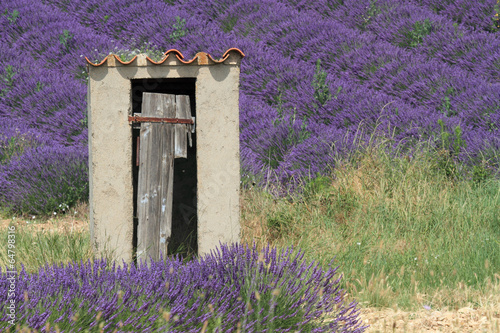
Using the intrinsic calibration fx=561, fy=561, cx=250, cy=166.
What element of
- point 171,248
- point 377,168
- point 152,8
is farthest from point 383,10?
point 171,248

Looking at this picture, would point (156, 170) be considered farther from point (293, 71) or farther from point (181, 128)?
point (293, 71)

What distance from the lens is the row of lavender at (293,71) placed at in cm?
574

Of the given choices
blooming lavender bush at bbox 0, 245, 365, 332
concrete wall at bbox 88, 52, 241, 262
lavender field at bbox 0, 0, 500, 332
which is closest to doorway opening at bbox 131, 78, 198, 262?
lavender field at bbox 0, 0, 500, 332

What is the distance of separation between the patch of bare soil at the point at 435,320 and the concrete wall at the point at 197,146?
105cm

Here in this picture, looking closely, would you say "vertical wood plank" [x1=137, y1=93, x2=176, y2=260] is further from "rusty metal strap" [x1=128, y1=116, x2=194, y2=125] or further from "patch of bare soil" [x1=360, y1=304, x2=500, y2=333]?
"patch of bare soil" [x1=360, y1=304, x2=500, y2=333]

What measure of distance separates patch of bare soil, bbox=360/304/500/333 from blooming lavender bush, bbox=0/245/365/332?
0.21m

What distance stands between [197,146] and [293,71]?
164 inches

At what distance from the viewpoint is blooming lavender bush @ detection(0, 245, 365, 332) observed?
2.43 m

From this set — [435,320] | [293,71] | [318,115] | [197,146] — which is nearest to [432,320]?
[435,320]

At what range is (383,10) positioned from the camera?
9.23m

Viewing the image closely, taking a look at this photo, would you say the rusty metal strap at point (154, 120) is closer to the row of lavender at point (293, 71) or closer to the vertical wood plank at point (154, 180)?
the vertical wood plank at point (154, 180)

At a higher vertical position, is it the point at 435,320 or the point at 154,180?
the point at 154,180

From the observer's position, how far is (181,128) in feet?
12.3

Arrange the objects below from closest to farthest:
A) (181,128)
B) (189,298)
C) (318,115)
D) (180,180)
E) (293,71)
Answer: (189,298) → (181,128) → (180,180) → (318,115) → (293,71)
